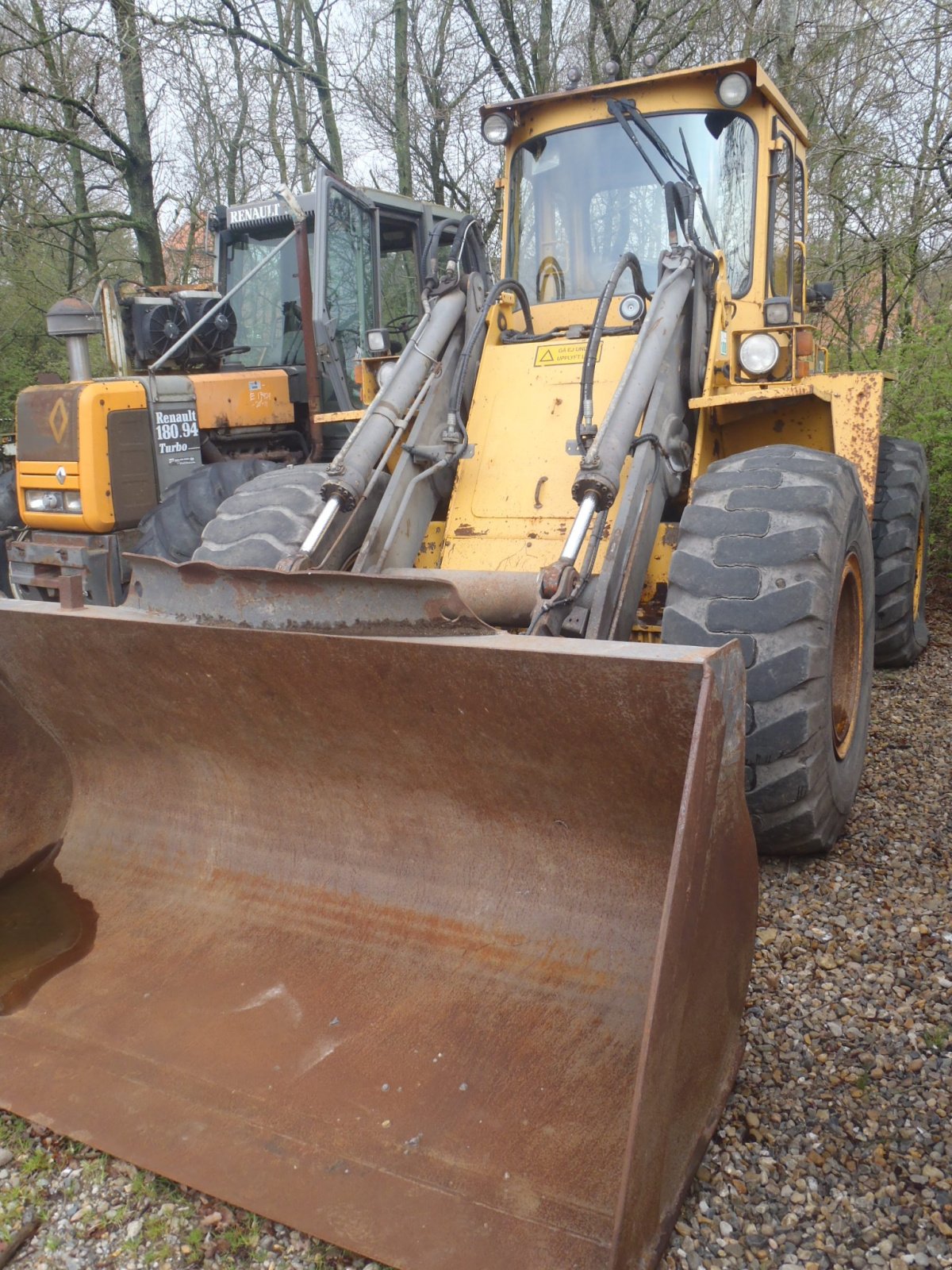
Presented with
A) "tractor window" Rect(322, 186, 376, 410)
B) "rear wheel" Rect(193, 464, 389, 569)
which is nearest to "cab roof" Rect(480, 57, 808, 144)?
"rear wheel" Rect(193, 464, 389, 569)

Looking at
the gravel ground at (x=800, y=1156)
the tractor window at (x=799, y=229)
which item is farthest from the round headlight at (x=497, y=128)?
the gravel ground at (x=800, y=1156)

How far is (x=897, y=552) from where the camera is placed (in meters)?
5.86

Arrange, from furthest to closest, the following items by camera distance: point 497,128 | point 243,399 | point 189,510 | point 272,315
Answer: point 272,315, point 243,399, point 189,510, point 497,128

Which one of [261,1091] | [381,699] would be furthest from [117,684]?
[261,1091]

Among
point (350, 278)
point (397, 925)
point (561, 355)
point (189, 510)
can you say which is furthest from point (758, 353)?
point (350, 278)

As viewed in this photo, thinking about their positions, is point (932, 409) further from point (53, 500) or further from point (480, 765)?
point (480, 765)

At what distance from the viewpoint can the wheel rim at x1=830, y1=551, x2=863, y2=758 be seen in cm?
380

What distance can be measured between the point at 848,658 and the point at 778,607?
104 cm

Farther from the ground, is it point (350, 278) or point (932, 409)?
point (350, 278)

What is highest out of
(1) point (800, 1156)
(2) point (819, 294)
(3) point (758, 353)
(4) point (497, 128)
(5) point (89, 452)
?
(4) point (497, 128)

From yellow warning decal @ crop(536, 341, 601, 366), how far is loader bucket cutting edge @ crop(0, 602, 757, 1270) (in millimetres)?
1985

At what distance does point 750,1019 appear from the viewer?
8.96 ft

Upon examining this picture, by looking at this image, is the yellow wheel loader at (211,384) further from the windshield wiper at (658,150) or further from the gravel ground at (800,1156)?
the gravel ground at (800,1156)

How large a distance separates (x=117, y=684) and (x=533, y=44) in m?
14.0
